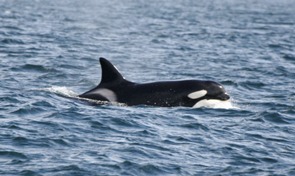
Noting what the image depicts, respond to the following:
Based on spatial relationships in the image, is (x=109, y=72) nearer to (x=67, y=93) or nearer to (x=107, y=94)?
(x=107, y=94)

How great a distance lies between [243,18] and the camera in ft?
188

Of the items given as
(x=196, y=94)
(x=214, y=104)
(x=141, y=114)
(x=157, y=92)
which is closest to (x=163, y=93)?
(x=157, y=92)

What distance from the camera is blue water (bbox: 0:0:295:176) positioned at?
44.0ft

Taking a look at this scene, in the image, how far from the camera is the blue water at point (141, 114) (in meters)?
13.4

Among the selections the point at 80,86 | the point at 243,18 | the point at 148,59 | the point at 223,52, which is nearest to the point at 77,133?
the point at 80,86

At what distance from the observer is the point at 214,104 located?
18578 millimetres

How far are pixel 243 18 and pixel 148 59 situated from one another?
29763 mm

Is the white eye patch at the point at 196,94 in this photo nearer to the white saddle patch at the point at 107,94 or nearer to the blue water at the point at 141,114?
the blue water at the point at 141,114

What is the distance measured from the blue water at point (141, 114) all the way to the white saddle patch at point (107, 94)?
1.39 feet

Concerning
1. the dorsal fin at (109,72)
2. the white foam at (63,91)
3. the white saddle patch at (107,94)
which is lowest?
the white foam at (63,91)

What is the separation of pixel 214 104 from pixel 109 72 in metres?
2.67

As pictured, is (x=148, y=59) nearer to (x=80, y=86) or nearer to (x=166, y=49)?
Answer: (x=166, y=49)

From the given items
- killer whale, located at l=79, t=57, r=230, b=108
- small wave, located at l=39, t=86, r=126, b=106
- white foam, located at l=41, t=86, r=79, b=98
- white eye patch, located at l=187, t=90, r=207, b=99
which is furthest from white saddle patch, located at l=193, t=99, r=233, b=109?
white foam, located at l=41, t=86, r=79, b=98

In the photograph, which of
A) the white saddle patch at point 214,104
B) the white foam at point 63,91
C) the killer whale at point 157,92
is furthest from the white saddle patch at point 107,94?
the white saddle patch at point 214,104
